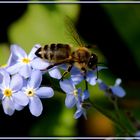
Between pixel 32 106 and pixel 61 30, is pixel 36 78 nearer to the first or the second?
pixel 32 106

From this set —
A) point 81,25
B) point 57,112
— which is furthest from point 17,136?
point 81,25

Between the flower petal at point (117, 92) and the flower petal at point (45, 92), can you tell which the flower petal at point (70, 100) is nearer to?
the flower petal at point (45, 92)

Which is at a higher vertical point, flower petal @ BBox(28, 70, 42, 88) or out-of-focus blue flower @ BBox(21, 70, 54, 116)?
flower petal @ BBox(28, 70, 42, 88)

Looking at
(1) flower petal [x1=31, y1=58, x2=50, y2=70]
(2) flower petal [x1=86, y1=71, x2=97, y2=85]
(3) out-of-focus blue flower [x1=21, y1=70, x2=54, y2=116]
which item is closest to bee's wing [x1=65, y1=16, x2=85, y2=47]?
(2) flower petal [x1=86, y1=71, x2=97, y2=85]

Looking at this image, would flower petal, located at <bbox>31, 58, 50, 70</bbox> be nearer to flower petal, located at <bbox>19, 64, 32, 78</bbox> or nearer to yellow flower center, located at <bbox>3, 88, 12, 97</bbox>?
flower petal, located at <bbox>19, 64, 32, 78</bbox>

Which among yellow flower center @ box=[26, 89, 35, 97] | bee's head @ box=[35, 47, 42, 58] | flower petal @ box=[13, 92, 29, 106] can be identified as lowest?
flower petal @ box=[13, 92, 29, 106]

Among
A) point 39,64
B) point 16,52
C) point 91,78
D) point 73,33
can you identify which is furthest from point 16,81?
point 73,33

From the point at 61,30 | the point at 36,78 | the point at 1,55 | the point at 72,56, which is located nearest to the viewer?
the point at 36,78
